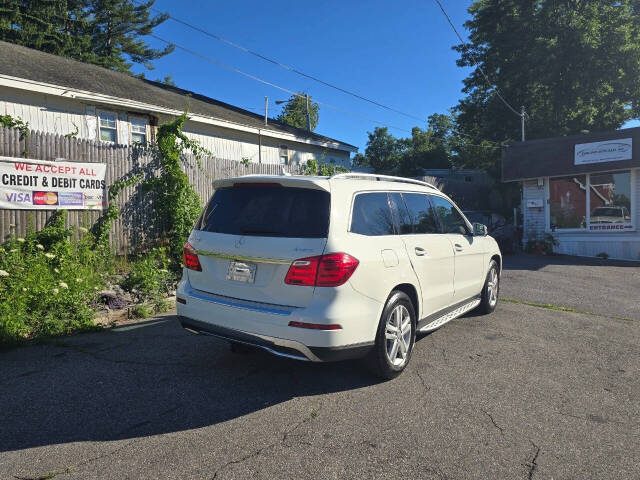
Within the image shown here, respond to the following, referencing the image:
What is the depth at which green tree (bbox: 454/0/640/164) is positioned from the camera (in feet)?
91.5

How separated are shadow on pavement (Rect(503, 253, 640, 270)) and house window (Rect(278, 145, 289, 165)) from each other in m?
11.2

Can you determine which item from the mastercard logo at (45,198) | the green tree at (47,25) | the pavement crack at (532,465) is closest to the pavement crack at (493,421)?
the pavement crack at (532,465)

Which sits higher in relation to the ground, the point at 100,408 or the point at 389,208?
the point at 389,208

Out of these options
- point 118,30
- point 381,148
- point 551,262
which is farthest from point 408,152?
point 551,262

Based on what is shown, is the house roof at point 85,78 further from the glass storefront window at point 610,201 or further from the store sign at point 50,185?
the glass storefront window at point 610,201

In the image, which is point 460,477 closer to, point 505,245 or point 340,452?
point 340,452

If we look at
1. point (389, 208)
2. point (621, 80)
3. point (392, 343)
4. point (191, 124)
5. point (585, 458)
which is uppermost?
point (621, 80)

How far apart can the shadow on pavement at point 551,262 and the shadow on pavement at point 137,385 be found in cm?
976

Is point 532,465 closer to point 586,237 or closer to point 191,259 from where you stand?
point 191,259

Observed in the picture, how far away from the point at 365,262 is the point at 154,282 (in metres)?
4.49

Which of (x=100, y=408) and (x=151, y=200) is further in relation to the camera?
(x=151, y=200)

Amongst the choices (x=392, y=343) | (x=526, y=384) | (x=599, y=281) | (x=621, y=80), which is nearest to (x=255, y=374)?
(x=392, y=343)

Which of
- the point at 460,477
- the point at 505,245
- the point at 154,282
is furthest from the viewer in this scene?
the point at 505,245

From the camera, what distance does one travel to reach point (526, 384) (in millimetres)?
4086
